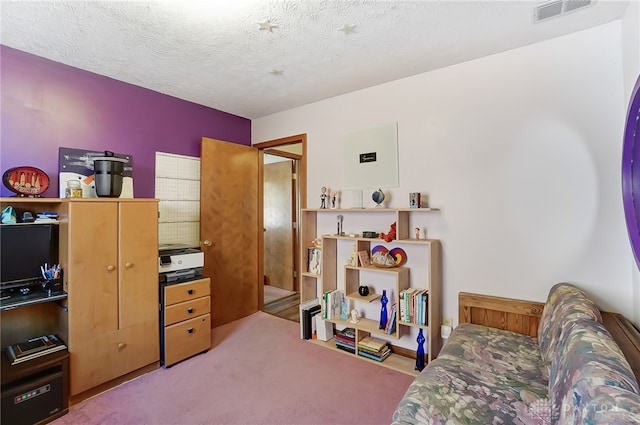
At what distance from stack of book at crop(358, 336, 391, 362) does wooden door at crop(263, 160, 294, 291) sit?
2343mm

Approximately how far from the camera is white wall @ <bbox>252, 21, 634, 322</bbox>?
193cm

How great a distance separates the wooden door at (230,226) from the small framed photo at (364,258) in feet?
5.31

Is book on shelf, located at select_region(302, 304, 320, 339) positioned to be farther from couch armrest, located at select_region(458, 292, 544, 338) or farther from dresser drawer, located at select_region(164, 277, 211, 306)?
couch armrest, located at select_region(458, 292, 544, 338)

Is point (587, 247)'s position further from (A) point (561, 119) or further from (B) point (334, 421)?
(B) point (334, 421)

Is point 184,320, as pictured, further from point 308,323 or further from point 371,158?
point 371,158

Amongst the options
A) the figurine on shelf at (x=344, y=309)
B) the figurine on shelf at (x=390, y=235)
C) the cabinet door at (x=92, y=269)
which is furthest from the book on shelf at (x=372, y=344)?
the cabinet door at (x=92, y=269)

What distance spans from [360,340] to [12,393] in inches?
95.4

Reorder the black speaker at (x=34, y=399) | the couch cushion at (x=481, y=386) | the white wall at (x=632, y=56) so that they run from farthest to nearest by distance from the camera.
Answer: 1. the black speaker at (x=34, y=399)
2. the white wall at (x=632, y=56)
3. the couch cushion at (x=481, y=386)

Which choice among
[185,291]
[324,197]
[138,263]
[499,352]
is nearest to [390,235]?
[324,197]

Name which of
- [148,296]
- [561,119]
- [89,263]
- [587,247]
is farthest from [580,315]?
[89,263]

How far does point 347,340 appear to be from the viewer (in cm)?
280

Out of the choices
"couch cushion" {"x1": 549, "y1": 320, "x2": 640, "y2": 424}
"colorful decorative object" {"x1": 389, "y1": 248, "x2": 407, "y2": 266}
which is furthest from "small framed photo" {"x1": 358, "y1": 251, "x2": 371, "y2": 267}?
"couch cushion" {"x1": 549, "y1": 320, "x2": 640, "y2": 424}

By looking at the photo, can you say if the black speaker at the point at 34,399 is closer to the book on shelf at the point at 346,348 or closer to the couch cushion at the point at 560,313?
the book on shelf at the point at 346,348

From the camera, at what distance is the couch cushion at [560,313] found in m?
1.49
